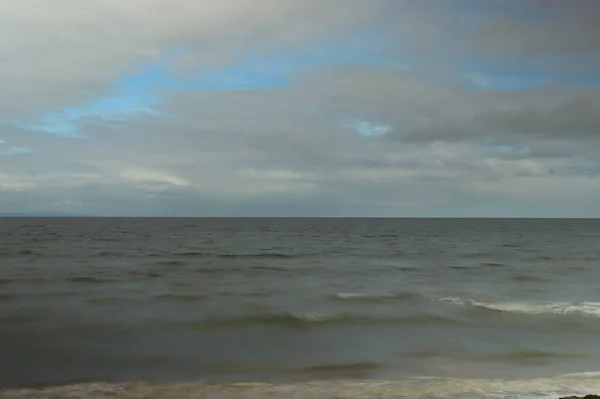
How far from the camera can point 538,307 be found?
67.0 feet

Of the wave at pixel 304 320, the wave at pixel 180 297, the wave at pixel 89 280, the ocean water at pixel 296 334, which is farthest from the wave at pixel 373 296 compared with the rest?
the wave at pixel 89 280

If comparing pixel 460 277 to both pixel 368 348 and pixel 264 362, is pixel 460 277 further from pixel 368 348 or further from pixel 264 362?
pixel 264 362

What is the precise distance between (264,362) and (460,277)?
20.9m

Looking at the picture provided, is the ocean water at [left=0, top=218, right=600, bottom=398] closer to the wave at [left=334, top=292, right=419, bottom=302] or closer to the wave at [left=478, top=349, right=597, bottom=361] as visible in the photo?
the wave at [left=478, top=349, right=597, bottom=361]

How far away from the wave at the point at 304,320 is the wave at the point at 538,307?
337cm

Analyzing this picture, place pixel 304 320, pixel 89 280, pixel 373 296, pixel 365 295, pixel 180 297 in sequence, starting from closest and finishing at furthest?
pixel 304 320 → pixel 180 297 → pixel 373 296 → pixel 365 295 → pixel 89 280

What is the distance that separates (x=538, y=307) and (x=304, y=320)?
942cm

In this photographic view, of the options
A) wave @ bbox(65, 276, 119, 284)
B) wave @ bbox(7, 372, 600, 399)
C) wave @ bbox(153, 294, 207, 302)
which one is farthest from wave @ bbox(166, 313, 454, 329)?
wave @ bbox(65, 276, 119, 284)

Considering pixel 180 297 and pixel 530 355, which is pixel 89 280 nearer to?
pixel 180 297

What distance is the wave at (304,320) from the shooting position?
1733 cm

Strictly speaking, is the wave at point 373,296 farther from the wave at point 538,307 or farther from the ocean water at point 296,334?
the wave at point 538,307

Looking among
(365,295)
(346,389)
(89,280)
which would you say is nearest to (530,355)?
(346,389)

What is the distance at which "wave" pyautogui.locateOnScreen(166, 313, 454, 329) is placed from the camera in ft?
56.9

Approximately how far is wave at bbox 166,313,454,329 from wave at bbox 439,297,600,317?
337 centimetres
